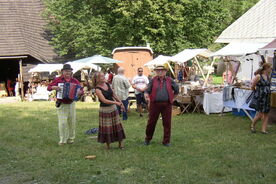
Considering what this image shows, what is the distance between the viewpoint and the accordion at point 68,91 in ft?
25.5

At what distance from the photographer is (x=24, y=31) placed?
82.7 ft

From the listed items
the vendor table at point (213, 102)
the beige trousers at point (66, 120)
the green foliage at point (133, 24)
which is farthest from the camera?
the green foliage at point (133, 24)

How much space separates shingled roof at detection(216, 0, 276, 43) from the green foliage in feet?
19.7

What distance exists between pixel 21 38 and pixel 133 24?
23.5ft

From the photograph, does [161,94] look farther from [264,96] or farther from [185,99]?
[185,99]

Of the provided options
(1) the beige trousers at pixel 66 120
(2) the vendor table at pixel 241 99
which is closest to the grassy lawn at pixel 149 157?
(1) the beige trousers at pixel 66 120

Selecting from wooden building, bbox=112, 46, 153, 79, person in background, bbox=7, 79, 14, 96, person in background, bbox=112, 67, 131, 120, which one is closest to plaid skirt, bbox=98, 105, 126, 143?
person in background, bbox=112, 67, 131, 120

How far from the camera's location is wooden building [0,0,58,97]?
891 inches

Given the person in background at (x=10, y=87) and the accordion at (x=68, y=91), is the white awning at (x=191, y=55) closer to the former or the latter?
the accordion at (x=68, y=91)

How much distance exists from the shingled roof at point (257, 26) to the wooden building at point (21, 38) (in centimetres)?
1217

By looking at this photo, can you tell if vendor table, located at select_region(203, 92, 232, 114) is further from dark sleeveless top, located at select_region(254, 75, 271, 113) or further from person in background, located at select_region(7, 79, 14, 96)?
person in background, located at select_region(7, 79, 14, 96)

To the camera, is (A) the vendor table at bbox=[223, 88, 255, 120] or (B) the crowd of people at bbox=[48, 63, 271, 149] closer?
(B) the crowd of people at bbox=[48, 63, 271, 149]

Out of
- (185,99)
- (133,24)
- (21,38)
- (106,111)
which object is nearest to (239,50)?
(185,99)

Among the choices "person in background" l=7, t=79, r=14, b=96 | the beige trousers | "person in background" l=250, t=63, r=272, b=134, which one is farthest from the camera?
"person in background" l=7, t=79, r=14, b=96
